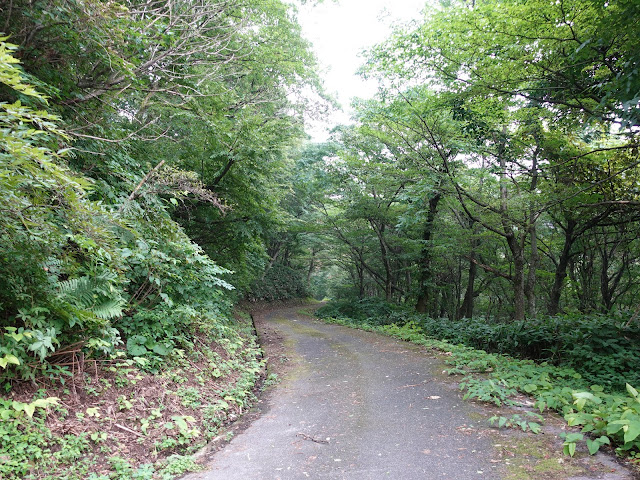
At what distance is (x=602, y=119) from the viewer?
4809 mm

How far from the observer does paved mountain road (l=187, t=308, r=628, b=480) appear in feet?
9.62

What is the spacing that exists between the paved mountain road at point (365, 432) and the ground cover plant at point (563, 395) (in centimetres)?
37

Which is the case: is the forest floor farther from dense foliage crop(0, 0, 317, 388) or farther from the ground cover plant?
the ground cover plant

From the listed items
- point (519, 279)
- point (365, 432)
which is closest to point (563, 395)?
point (365, 432)

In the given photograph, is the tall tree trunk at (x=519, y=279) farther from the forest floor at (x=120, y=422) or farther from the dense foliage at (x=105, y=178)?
the forest floor at (x=120, y=422)

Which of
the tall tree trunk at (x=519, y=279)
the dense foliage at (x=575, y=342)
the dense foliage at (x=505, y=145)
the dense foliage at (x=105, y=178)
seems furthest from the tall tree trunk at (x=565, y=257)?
the dense foliage at (x=105, y=178)

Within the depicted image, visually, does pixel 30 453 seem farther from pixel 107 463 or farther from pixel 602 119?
pixel 602 119

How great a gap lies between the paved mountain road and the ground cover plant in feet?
1.22

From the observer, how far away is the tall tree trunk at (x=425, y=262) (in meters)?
12.9

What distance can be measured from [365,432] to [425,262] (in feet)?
35.3

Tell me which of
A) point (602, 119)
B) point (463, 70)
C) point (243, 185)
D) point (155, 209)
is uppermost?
point (463, 70)

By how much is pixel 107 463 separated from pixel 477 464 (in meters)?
3.12

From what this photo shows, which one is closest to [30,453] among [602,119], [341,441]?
[341,441]

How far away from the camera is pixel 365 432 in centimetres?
368
